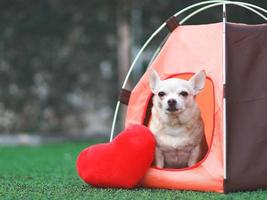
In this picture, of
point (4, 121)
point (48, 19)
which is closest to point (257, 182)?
point (48, 19)

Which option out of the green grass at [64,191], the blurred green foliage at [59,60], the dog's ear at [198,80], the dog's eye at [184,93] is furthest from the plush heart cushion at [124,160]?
the blurred green foliage at [59,60]

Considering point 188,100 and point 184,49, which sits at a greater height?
point 184,49

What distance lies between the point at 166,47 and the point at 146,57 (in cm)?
771

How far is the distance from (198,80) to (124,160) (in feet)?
2.29

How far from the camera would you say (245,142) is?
404 cm

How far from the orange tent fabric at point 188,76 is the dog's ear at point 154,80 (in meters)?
0.16

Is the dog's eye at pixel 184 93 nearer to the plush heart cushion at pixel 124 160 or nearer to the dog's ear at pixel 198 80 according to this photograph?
the dog's ear at pixel 198 80

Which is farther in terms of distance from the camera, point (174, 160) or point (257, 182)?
point (174, 160)

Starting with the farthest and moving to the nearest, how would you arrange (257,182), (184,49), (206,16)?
(206,16)
(184,49)
(257,182)

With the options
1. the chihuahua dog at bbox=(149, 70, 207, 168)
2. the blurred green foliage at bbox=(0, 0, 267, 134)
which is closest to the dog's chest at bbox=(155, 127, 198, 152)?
the chihuahua dog at bbox=(149, 70, 207, 168)

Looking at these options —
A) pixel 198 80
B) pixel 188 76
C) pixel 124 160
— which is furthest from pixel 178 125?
pixel 188 76

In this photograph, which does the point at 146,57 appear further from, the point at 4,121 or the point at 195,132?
the point at 195,132

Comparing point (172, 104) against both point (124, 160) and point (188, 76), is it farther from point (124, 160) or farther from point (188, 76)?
point (188, 76)

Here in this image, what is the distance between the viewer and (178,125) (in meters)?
4.33
